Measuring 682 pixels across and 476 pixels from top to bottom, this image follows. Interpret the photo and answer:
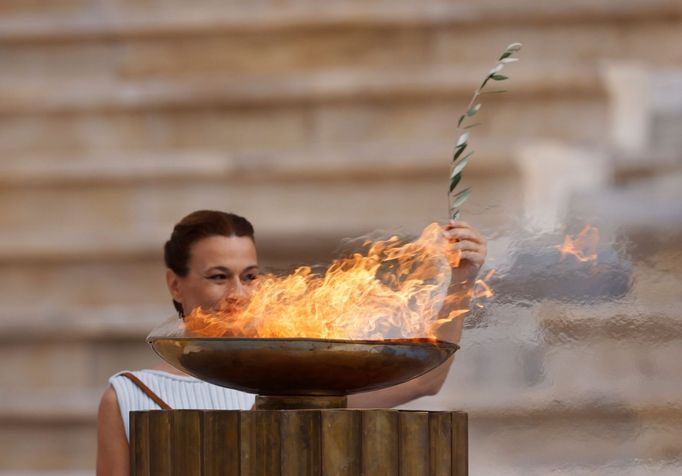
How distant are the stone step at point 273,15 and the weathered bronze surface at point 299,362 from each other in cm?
267

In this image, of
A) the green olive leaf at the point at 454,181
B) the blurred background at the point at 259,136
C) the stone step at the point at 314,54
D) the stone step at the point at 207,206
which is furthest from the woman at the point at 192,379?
the stone step at the point at 314,54

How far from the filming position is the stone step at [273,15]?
4.27 m

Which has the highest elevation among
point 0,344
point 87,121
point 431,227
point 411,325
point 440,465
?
point 87,121

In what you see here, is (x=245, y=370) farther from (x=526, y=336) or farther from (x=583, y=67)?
(x=583, y=67)

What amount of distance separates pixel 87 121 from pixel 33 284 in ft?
1.68

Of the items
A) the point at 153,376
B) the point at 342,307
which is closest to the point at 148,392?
the point at 153,376

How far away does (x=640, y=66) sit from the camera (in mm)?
4199

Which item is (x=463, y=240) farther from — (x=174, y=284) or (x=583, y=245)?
(x=583, y=245)

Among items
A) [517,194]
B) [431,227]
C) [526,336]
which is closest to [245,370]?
[431,227]

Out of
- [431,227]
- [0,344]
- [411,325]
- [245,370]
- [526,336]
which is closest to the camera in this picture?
[245,370]

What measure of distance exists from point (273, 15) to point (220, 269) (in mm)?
2401

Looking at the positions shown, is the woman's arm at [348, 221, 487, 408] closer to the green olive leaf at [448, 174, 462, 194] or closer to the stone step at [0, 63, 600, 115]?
the green olive leaf at [448, 174, 462, 194]

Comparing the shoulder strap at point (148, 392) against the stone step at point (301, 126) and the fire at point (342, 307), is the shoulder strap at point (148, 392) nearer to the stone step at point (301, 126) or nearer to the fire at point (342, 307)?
the fire at point (342, 307)

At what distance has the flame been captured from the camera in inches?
117
